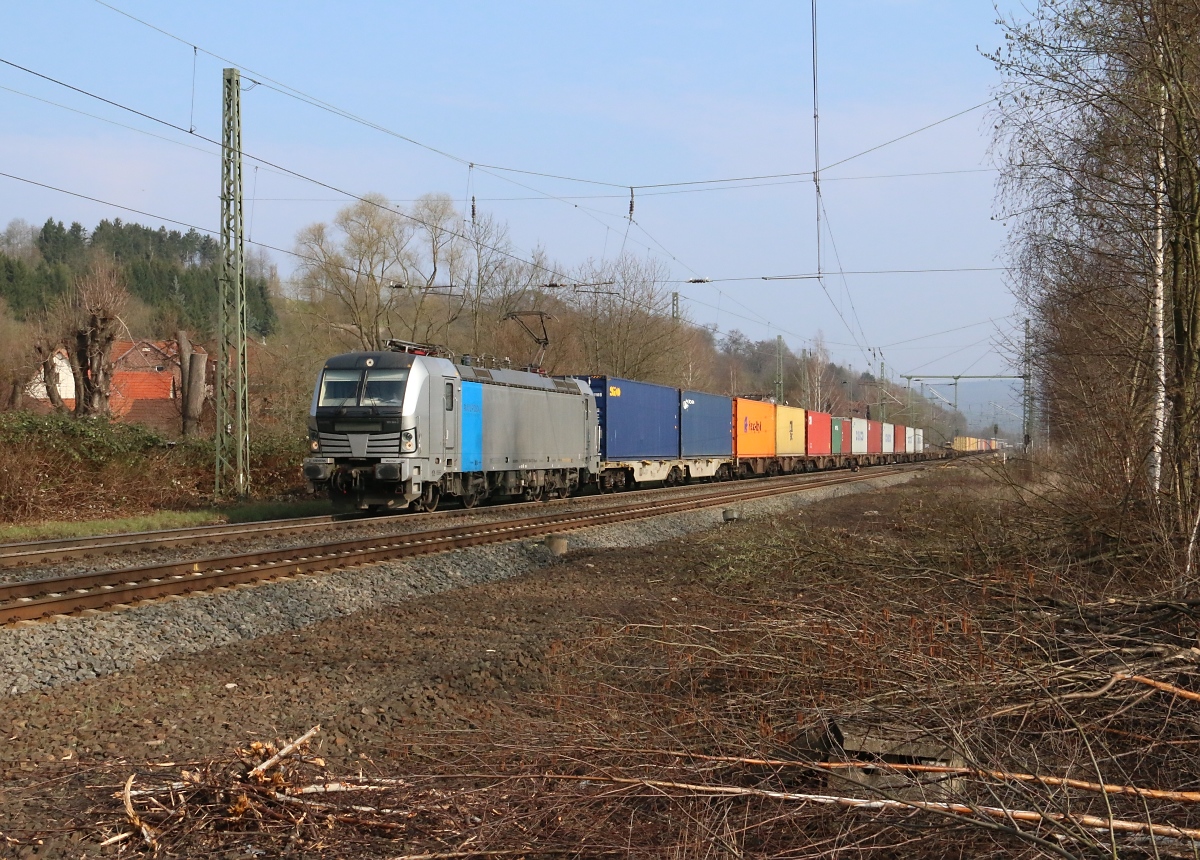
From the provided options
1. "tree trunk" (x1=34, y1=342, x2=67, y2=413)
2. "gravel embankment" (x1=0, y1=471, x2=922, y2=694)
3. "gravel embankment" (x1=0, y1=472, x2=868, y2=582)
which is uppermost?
"tree trunk" (x1=34, y1=342, x2=67, y2=413)

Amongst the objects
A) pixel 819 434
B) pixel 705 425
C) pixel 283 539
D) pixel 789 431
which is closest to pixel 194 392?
pixel 705 425

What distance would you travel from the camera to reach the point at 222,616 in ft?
31.2

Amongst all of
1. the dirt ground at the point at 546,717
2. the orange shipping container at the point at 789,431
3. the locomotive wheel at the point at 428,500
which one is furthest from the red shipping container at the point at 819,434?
the dirt ground at the point at 546,717

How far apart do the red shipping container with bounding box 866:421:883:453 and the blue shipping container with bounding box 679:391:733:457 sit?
22594 millimetres

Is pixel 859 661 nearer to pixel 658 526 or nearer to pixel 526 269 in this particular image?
pixel 658 526

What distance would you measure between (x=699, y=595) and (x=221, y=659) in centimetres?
478

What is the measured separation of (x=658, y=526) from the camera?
18.7 metres

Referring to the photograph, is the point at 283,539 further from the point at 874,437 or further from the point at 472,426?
the point at 874,437

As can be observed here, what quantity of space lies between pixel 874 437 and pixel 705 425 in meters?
27.1

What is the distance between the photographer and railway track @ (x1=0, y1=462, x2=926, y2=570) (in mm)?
12594

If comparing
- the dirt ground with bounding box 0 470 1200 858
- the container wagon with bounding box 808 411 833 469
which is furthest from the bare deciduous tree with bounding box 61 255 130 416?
the container wagon with bounding box 808 411 833 469

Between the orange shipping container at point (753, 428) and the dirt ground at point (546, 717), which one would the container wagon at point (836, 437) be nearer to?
the orange shipping container at point (753, 428)

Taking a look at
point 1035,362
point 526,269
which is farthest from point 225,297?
point 526,269

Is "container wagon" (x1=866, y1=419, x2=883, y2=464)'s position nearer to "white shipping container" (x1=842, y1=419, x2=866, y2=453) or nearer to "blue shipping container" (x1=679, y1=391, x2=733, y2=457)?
"white shipping container" (x1=842, y1=419, x2=866, y2=453)
